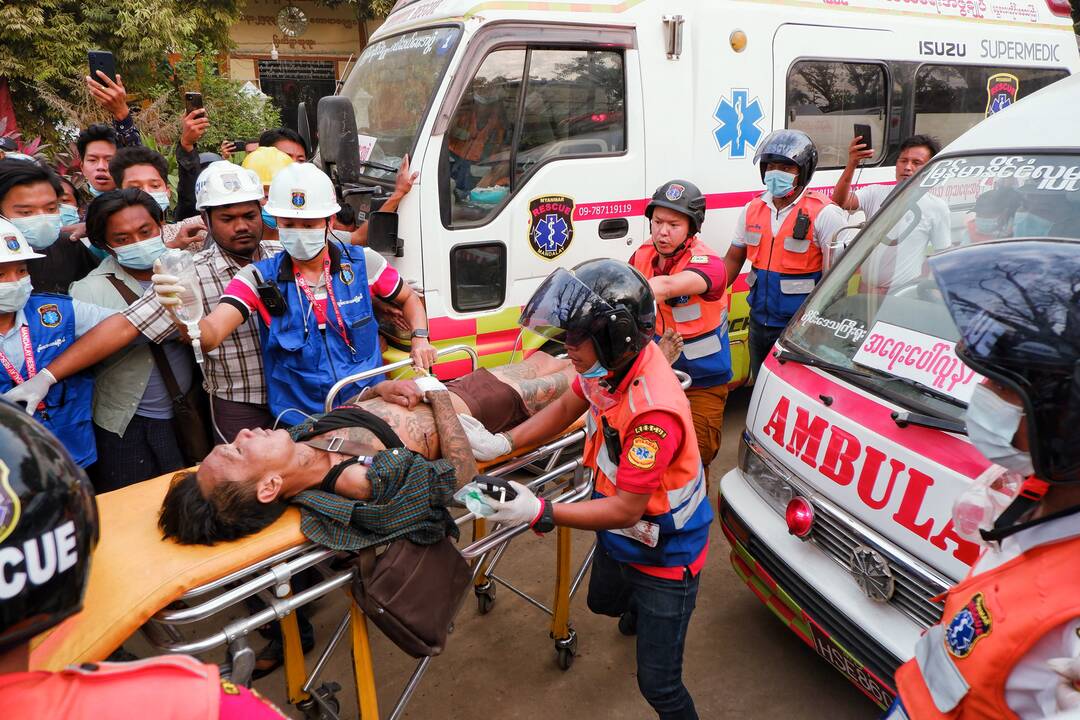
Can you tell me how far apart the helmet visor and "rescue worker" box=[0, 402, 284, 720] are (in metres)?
1.25

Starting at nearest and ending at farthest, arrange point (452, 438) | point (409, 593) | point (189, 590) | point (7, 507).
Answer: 1. point (7, 507)
2. point (189, 590)
3. point (409, 593)
4. point (452, 438)

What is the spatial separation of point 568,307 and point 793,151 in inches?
96.2

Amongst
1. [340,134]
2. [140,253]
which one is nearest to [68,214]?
[140,253]

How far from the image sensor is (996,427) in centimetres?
120

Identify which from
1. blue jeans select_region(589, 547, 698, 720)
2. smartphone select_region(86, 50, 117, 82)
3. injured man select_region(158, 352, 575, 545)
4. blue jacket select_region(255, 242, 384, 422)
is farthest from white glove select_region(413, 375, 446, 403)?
smartphone select_region(86, 50, 117, 82)

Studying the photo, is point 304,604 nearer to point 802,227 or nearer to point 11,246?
point 11,246

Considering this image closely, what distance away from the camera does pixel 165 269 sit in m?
2.41

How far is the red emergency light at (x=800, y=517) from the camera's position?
2391 millimetres

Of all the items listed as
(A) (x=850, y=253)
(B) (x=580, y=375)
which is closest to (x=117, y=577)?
(B) (x=580, y=375)

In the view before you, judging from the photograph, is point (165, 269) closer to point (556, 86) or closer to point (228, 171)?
point (228, 171)

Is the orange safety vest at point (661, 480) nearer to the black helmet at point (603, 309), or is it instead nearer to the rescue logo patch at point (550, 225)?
the black helmet at point (603, 309)

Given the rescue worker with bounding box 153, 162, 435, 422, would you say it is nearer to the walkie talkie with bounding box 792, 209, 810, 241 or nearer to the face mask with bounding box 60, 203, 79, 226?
the face mask with bounding box 60, 203, 79, 226

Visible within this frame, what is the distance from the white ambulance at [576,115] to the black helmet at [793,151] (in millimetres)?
612

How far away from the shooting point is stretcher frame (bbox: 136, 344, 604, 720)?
1.85 meters
